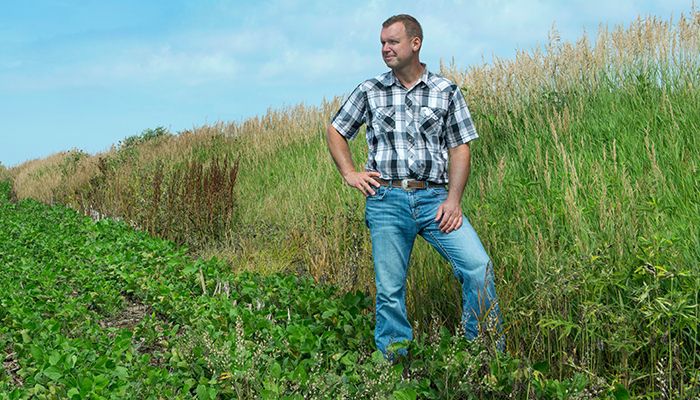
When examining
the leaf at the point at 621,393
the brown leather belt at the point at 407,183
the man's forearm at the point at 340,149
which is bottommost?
the leaf at the point at 621,393

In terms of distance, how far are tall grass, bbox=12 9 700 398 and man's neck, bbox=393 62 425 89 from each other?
101 centimetres

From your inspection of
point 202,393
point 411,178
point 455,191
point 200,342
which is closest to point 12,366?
point 200,342

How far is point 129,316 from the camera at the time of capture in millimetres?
6871

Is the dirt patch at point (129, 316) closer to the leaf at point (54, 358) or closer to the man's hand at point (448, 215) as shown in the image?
the leaf at point (54, 358)

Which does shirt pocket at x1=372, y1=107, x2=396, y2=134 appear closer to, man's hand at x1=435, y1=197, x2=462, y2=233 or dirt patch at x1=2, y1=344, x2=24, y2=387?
man's hand at x1=435, y1=197, x2=462, y2=233

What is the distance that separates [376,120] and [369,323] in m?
1.82

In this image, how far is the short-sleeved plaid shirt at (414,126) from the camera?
454 centimetres

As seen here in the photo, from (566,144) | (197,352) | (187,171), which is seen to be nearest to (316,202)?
(187,171)

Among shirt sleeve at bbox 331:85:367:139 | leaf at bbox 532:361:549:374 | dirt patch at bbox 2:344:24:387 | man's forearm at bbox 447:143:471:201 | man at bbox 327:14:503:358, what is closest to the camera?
leaf at bbox 532:361:549:374

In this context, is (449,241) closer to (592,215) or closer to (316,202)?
(592,215)

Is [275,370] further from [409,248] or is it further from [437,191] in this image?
[437,191]

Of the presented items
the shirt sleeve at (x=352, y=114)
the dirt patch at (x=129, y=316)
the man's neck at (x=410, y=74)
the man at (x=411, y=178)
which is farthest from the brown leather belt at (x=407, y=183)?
the dirt patch at (x=129, y=316)

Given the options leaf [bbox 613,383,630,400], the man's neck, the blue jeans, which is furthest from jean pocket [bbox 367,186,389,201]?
leaf [bbox 613,383,630,400]

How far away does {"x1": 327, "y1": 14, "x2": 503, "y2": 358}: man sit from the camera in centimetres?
446
